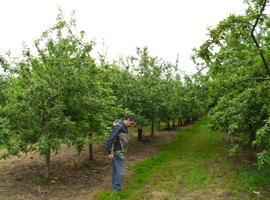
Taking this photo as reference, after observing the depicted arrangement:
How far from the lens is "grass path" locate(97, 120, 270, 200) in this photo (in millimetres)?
12727

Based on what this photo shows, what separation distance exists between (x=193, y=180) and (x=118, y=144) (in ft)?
11.6

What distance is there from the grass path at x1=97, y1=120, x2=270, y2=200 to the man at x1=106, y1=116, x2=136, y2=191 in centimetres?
48

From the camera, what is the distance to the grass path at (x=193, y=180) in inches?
501

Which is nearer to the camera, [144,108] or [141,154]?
[141,154]

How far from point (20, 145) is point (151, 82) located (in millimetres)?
13198

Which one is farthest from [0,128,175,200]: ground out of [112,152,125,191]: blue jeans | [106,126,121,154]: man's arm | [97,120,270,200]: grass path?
[106,126,121,154]: man's arm

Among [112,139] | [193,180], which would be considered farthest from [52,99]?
[193,180]

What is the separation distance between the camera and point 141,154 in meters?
21.8

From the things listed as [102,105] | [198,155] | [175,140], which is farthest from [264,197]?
[175,140]

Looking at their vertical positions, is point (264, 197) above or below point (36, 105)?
below

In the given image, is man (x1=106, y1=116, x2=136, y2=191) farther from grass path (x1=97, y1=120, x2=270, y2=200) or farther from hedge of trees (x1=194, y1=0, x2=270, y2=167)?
hedge of trees (x1=194, y1=0, x2=270, y2=167)

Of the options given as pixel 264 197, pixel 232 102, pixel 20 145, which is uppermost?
pixel 232 102

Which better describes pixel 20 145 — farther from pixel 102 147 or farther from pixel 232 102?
pixel 102 147

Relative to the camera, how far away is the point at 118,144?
13094 millimetres
